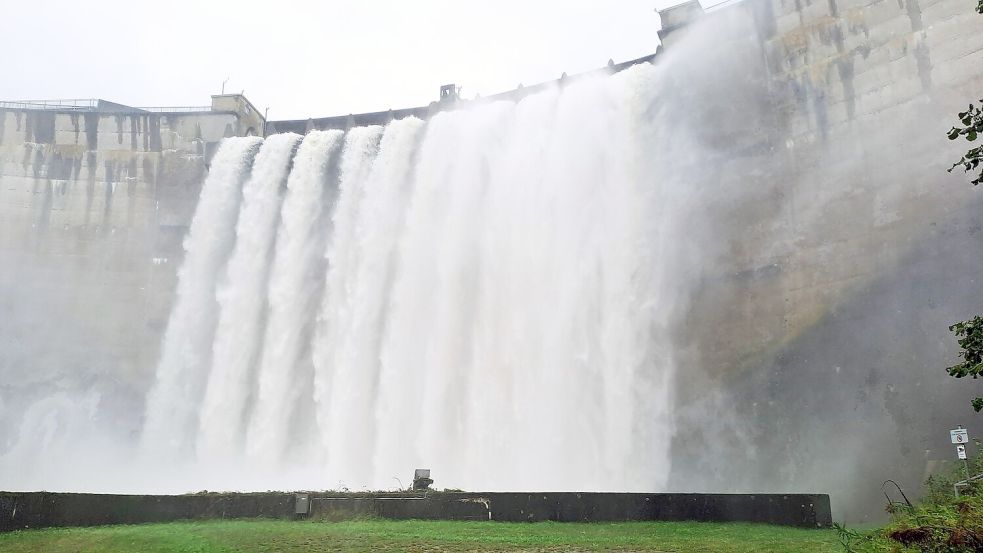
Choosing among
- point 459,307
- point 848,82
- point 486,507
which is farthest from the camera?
point 459,307

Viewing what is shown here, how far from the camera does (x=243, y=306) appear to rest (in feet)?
101

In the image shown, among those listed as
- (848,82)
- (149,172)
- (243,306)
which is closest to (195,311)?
(243,306)

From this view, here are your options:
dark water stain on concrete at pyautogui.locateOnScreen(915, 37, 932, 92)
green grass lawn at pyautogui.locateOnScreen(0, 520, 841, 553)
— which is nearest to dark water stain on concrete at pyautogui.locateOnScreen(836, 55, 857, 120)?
dark water stain on concrete at pyautogui.locateOnScreen(915, 37, 932, 92)

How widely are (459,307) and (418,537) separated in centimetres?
1393

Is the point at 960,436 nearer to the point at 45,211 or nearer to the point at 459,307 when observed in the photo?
the point at 459,307

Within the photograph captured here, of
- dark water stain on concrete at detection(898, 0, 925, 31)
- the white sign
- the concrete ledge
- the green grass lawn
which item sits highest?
dark water stain on concrete at detection(898, 0, 925, 31)

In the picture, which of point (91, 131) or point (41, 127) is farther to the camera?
point (91, 131)

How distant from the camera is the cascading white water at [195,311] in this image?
31172 millimetres

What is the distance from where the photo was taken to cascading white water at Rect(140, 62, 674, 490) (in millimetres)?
22453

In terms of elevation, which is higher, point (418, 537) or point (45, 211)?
point (45, 211)

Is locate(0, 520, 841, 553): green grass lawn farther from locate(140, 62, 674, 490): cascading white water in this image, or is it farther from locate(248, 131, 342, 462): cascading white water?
locate(248, 131, 342, 462): cascading white water

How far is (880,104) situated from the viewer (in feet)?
65.3

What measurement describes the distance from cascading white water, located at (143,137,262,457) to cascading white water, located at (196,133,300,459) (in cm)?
89

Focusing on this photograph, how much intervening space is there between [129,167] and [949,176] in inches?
1296
